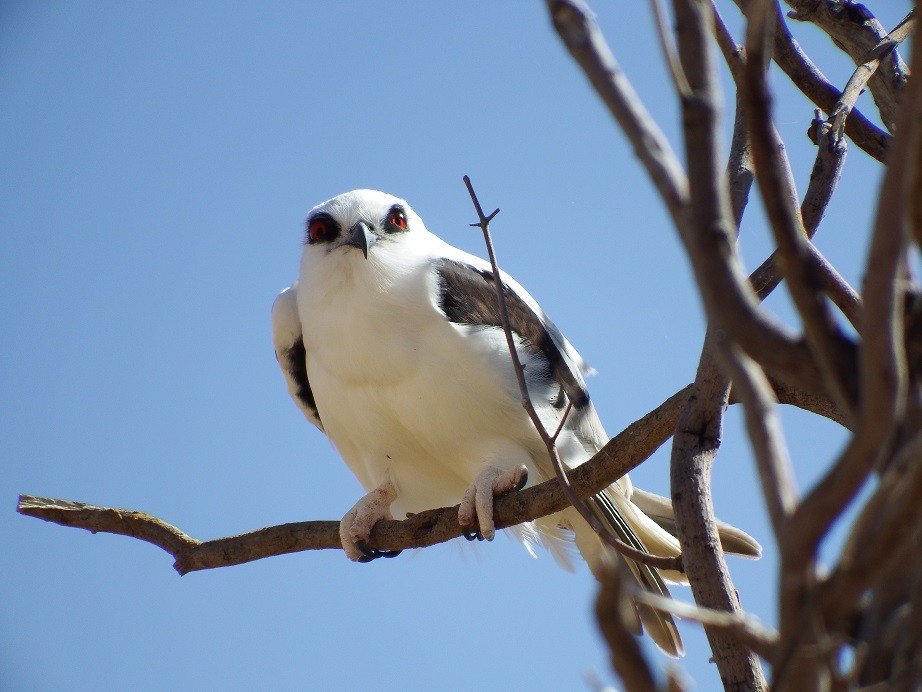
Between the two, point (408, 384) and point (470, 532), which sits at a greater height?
point (408, 384)

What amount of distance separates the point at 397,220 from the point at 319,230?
1.44ft

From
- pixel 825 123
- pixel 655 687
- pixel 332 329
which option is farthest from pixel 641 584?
pixel 655 687

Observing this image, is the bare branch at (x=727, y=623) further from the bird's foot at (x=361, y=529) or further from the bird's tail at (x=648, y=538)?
the bird's foot at (x=361, y=529)

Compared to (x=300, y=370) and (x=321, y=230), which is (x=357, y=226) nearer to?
(x=321, y=230)

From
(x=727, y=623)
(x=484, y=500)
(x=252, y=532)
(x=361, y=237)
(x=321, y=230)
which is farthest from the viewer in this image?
(x=321, y=230)

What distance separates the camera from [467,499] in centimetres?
430

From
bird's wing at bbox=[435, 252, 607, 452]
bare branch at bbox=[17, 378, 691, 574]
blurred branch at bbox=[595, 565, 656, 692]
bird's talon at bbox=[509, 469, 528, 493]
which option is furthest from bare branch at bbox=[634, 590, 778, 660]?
bird's wing at bbox=[435, 252, 607, 452]

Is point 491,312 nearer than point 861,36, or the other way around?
point 861,36

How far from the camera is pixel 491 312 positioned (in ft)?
16.2

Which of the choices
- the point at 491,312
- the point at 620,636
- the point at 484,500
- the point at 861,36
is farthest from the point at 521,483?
the point at 620,636

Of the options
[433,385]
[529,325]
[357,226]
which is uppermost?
[357,226]

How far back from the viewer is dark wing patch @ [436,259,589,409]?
4941 millimetres

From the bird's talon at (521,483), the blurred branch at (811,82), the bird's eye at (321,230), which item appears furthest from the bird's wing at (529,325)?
the blurred branch at (811,82)

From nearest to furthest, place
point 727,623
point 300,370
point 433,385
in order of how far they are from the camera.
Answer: point 727,623
point 433,385
point 300,370
